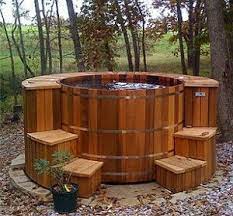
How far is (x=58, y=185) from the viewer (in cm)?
382

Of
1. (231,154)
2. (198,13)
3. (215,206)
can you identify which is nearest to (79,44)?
(198,13)

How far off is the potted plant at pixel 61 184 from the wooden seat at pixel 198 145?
1.25m

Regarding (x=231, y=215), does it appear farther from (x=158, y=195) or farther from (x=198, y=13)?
(x=198, y=13)

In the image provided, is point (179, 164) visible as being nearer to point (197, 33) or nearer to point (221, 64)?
point (221, 64)

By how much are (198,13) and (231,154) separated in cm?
578

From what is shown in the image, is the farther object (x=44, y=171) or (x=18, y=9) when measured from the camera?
(x=18, y=9)

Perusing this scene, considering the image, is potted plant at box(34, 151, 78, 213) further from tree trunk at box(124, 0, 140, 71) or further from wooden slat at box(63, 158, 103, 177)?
tree trunk at box(124, 0, 140, 71)

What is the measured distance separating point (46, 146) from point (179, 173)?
1384mm

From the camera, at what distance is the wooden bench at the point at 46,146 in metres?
4.10

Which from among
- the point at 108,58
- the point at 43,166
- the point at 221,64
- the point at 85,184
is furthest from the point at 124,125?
the point at 108,58

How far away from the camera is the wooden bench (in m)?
4.10

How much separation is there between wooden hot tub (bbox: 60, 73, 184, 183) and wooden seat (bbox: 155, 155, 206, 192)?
130 mm

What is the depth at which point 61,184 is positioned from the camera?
148 inches

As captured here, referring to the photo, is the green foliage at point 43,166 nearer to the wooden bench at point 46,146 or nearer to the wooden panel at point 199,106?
the wooden bench at point 46,146
